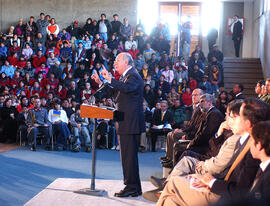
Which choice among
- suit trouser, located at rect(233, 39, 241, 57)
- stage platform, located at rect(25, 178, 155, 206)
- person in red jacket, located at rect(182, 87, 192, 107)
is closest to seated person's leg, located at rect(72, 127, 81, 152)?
person in red jacket, located at rect(182, 87, 192, 107)

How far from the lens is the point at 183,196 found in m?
2.48

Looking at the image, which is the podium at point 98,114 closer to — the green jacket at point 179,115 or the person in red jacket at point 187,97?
the green jacket at point 179,115

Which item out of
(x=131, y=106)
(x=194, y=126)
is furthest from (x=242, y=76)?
(x=131, y=106)

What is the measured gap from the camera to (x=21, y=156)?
7125mm

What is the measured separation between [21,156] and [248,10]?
10.8m

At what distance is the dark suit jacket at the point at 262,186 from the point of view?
1902mm

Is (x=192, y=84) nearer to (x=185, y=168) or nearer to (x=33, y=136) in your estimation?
(x=33, y=136)

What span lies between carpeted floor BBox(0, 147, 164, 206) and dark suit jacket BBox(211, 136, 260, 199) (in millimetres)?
2457

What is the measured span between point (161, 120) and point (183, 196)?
20.5ft

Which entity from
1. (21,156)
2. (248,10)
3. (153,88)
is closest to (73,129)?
(21,156)

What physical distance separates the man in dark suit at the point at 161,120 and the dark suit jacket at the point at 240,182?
20.0 ft

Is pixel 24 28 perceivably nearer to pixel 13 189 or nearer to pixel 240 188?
pixel 13 189

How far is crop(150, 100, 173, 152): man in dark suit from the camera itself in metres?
8.49

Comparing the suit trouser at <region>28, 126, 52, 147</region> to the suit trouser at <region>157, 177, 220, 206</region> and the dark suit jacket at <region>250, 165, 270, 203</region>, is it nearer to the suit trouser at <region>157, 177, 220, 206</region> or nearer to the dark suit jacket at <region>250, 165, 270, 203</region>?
the suit trouser at <region>157, 177, 220, 206</region>
